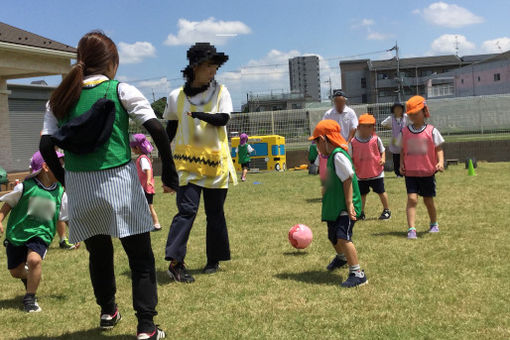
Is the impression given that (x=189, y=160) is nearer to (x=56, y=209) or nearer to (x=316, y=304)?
(x=56, y=209)

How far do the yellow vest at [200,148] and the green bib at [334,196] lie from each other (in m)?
1.10

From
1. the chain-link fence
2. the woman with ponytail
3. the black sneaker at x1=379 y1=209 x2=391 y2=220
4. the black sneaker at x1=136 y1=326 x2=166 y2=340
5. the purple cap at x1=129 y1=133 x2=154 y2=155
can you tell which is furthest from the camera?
the chain-link fence

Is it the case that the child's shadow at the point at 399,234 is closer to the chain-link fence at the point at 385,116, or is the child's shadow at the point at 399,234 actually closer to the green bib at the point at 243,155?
the green bib at the point at 243,155

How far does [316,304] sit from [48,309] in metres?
2.38

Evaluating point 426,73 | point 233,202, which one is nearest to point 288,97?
point 426,73

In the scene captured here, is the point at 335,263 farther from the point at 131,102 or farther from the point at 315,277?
the point at 131,102

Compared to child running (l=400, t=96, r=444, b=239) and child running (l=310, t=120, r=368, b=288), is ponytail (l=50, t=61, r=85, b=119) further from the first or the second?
child running (l=400, t=96, r=444, b=239)

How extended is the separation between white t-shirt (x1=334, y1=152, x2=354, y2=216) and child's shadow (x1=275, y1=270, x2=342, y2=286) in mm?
1000

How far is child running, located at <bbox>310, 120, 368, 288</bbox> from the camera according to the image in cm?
505

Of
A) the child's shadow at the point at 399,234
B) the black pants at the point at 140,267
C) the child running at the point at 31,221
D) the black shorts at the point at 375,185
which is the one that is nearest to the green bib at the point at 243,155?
the black shorts at the point at 375,185

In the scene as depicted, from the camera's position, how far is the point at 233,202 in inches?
482

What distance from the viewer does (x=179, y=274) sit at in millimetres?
5457

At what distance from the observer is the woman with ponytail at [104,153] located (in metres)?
3.47

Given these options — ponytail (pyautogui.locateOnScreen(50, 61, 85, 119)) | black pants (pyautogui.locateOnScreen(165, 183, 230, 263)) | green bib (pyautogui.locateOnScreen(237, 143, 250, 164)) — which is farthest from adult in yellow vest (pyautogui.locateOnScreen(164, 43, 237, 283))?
green bib (pyautogui.locateOnScreen(237, 143, 250, 164))
